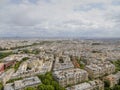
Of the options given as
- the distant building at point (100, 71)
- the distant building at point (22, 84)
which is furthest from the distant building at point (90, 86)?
the distant building at point (22, 84)

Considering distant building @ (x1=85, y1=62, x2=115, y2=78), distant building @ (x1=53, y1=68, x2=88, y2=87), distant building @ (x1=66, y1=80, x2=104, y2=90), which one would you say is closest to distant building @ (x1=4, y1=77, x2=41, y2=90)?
distant building @ (x1=53, y1=68, x2=88, y2=87)

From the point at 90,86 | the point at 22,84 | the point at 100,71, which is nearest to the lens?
the point at 22,84

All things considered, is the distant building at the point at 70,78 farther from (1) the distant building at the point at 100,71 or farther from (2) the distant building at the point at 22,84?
(2) the distant building at the point at 22,84

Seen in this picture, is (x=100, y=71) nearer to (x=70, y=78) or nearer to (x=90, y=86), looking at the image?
(x=90, y=86)

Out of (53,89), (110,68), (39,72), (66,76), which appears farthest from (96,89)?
(39,72)

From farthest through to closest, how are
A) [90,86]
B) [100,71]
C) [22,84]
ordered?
[100,71]
[90,86]
[22,84]

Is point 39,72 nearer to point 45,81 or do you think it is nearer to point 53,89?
point 45,81

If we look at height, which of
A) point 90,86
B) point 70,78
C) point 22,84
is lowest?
point 90,86

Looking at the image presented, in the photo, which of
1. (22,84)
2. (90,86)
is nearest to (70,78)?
(90,86)

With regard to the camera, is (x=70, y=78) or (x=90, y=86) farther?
(x=70, y=78)

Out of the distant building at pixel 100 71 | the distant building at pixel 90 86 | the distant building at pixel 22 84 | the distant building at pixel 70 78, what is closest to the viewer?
the distant building at pixel 22 84

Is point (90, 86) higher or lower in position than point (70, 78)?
lower
